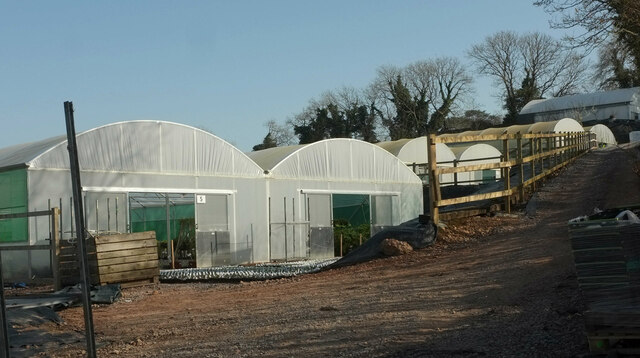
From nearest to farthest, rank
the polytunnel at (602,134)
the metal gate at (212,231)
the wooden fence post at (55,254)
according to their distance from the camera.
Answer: the wooden fence post at (55,254), the metal gate at (212,231), the polytunnel at (602,134)

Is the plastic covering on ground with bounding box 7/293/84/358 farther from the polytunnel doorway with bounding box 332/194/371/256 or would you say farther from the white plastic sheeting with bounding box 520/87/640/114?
the white plastic sheeting with bounding box 520/87/640/114

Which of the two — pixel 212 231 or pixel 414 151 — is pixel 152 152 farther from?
pixel 414 151

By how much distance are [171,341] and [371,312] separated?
2282mm

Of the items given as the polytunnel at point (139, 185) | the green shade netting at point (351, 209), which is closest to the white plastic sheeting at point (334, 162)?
the polytunnel at point (139, 185)

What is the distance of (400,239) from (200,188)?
10221 mm

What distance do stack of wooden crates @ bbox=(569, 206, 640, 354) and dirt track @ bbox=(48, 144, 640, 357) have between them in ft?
1.80

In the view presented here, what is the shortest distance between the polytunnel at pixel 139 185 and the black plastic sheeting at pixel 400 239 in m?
7.82

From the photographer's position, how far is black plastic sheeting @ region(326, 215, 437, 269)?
12812 millimetres

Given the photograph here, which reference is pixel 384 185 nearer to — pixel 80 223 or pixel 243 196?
pixel 243 196

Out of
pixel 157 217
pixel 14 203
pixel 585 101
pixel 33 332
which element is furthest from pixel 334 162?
pixel 585 101

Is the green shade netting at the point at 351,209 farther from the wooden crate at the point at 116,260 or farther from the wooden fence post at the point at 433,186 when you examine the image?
the wooden fence post at the point at 433,186

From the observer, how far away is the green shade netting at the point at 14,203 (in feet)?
58.0

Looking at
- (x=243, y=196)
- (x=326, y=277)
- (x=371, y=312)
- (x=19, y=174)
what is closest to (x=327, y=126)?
(x=243, y=196)

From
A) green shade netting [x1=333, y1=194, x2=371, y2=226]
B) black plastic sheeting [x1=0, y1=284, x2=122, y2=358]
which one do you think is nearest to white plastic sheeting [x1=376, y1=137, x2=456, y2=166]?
green shade netting [x1=333, y1=194, x2=371, y2=226]
